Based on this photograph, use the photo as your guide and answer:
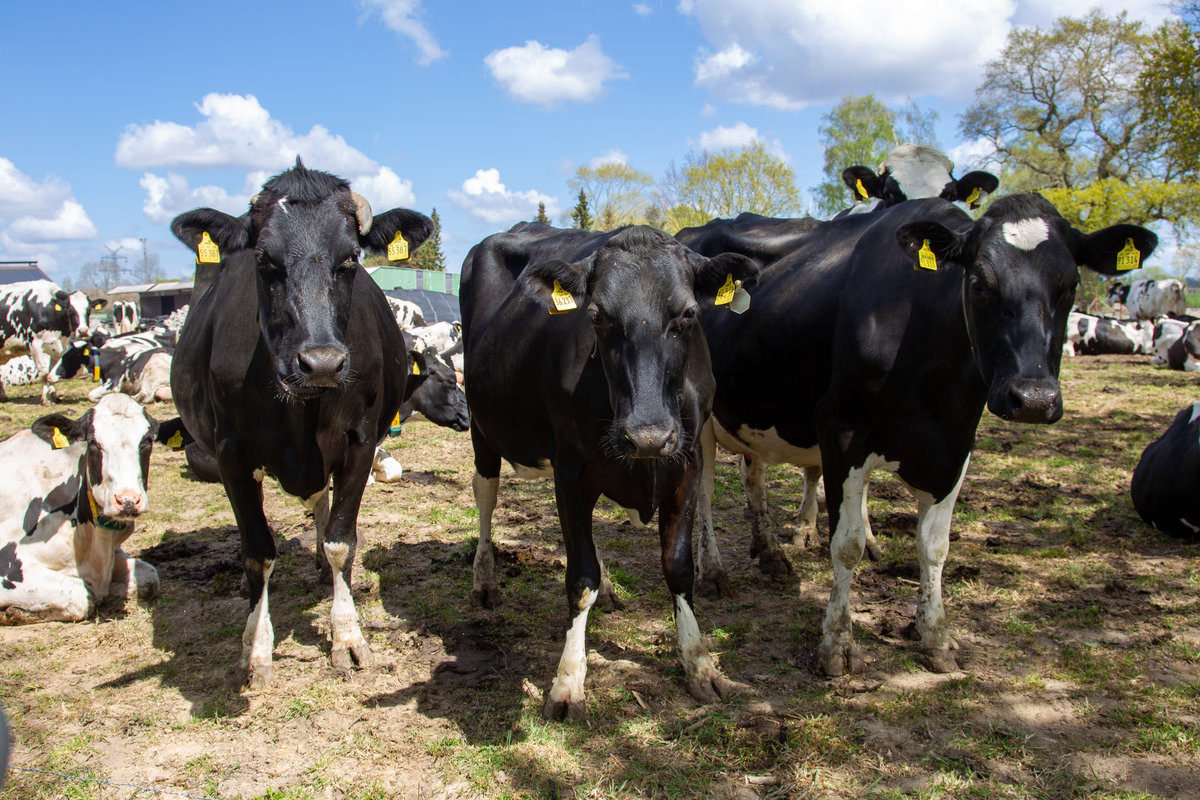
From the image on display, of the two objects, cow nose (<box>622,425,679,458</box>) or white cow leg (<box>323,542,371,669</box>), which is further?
white cow leg (<box>323,542,371,669</box>)

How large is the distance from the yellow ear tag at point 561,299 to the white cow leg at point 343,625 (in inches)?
78.3

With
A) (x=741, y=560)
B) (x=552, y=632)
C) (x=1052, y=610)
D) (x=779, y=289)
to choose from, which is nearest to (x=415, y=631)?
(x=552, y=632)

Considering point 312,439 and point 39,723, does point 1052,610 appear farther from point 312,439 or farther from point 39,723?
point 39,723

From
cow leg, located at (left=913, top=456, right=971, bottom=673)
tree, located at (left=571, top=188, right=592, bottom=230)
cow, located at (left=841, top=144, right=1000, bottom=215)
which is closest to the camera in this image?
cow leg, located at (left=913, top=456, right=971, bottom=673)

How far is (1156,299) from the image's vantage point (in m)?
25.6

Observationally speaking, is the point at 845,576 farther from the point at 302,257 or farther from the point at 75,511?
the point at 75,511

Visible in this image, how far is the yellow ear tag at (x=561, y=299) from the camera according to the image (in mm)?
3688

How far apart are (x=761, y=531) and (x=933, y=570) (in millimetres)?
1478

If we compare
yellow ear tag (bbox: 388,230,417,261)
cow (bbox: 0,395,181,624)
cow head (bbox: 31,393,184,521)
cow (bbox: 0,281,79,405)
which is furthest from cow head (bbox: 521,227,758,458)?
cow (bbox: 0,281,79,405)

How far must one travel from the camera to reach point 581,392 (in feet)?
12.5

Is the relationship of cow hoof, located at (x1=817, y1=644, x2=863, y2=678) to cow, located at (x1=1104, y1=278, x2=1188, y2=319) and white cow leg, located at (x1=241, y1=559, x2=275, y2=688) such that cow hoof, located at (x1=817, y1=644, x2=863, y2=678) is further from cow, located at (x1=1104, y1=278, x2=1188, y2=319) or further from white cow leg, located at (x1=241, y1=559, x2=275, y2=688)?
cow, located at (x1=1104, y1=278, x2=1188, y2=319)

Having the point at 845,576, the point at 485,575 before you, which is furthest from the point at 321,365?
the point at 845,576

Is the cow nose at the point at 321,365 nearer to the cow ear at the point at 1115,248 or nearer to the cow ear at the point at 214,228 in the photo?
the cow ear at the point at 214,228

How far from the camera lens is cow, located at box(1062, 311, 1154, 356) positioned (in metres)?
21.9
